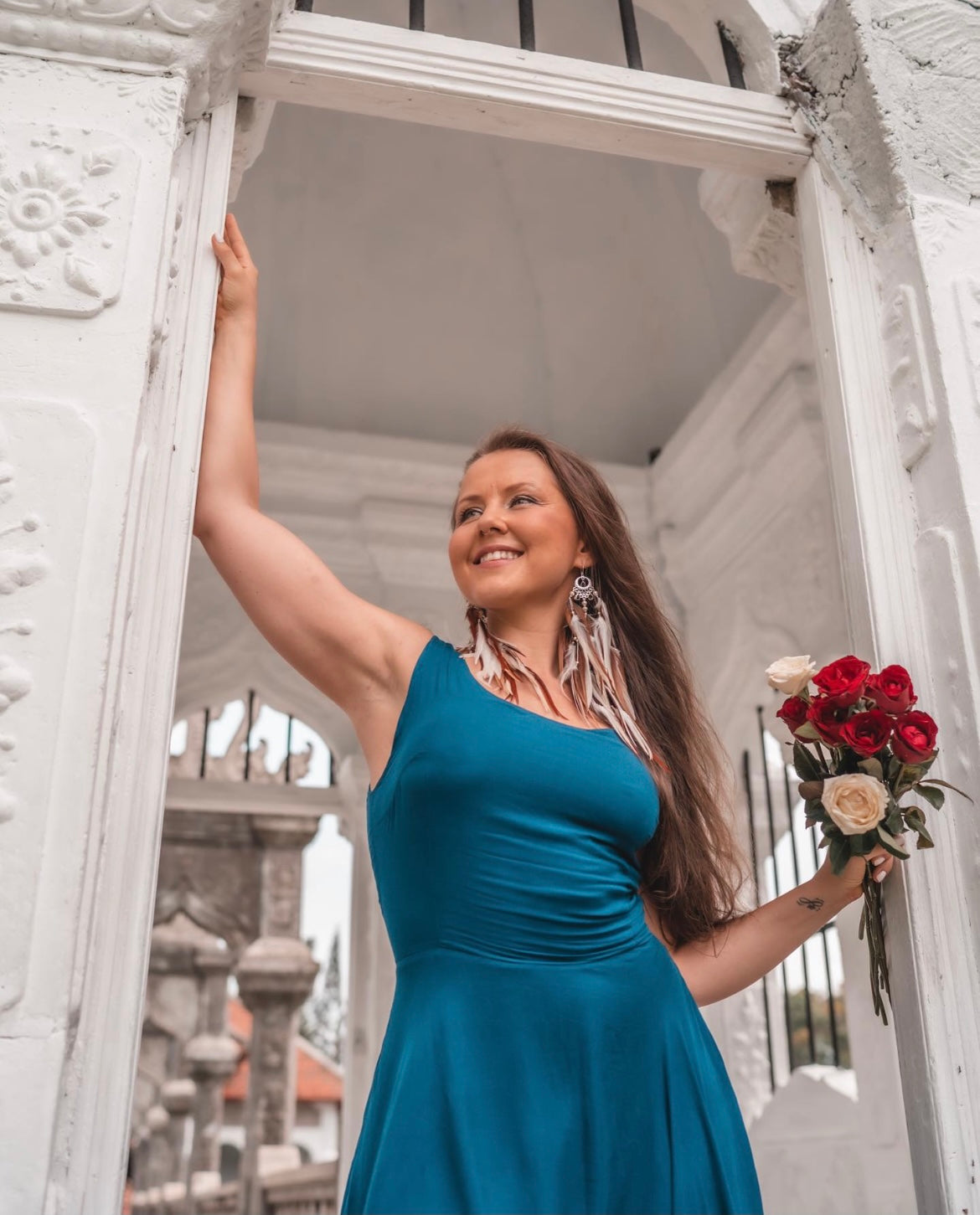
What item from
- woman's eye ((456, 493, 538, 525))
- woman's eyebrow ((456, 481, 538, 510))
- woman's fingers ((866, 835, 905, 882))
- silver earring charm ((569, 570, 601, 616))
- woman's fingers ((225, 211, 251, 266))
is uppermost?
woman's fingers ((225, 211, 251, 266))

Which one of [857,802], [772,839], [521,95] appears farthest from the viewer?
[772,839]

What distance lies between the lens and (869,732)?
2059 mm

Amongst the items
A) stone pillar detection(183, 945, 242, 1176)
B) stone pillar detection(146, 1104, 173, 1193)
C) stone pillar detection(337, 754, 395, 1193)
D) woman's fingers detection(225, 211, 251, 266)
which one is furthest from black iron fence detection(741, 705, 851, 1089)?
stone pillar detection(146, 1104, 173, 1193)

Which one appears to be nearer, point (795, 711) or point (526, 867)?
point (526, 867)

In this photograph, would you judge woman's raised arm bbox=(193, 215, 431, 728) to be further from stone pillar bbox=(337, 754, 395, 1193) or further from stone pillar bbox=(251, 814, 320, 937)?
stone pillar bbox=(251, 814, 320, 937)

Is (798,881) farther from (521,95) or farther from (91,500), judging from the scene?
(91,500)

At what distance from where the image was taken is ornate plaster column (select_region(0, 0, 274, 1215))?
1638 millimetres

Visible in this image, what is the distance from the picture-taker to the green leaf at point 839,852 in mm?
2115

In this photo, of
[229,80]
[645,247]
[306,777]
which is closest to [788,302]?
[645,247]

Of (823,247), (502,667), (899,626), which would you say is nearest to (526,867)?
(502,667)

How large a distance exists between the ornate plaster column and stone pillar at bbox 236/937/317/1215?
10.2m

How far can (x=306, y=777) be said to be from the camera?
8484 millimetres

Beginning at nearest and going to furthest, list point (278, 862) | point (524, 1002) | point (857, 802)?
point (524, 1002) → point (857, 802) → point (278, 862)

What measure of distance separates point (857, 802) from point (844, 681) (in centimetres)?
20
